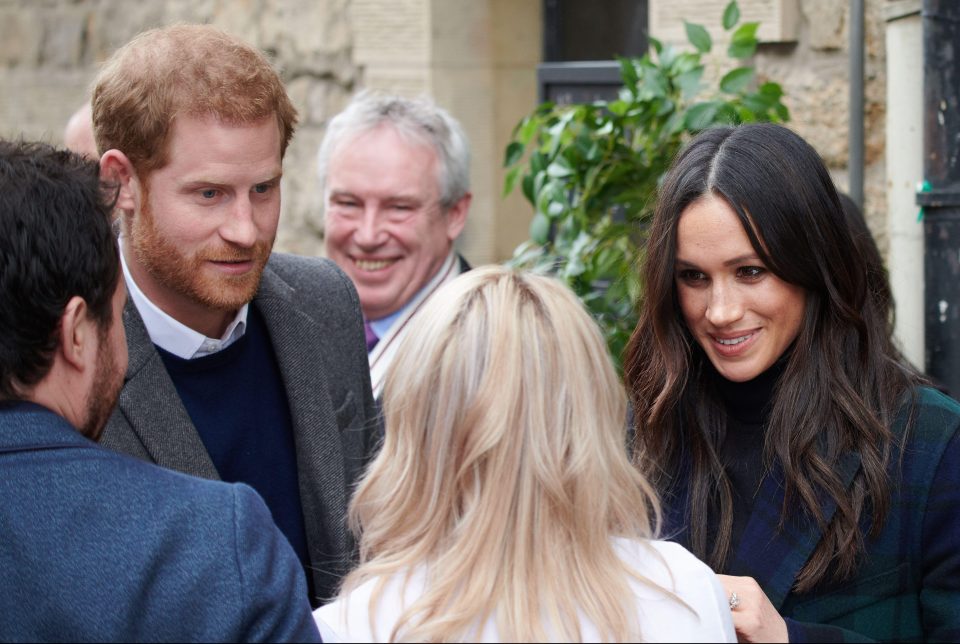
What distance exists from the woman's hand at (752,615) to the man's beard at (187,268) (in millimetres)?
1040

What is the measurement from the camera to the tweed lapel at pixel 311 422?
2.47 metres

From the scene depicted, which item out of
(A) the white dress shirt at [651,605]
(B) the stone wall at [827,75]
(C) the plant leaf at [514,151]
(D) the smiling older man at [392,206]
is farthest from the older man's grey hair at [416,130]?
(A) the white dress shirt at [651,605]

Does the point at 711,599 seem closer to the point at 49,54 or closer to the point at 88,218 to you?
the point at 88,218

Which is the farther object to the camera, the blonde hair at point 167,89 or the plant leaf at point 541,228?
the plant leaf at point 541,228

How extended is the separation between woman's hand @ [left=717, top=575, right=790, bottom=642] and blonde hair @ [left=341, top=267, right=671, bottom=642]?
288 millimetres

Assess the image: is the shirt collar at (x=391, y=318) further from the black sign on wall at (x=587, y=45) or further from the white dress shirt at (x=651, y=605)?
the white dress shirt at (x=651, y=605)

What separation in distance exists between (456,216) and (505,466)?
82.7 inches

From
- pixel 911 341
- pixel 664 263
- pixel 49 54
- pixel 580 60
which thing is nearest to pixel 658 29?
pixel 580 60

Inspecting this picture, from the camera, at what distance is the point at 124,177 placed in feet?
7.87

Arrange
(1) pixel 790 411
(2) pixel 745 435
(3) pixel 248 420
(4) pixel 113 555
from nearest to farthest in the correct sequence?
(4) pixel 113 555 < (1) pixel 790 411 < (2) pixel 745 435 < (3) pixel 248 420

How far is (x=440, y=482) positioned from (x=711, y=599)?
14.9 inches

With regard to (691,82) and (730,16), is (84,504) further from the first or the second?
(730,16)

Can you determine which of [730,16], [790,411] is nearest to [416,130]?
[730,16]

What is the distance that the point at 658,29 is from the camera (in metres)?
4.03
